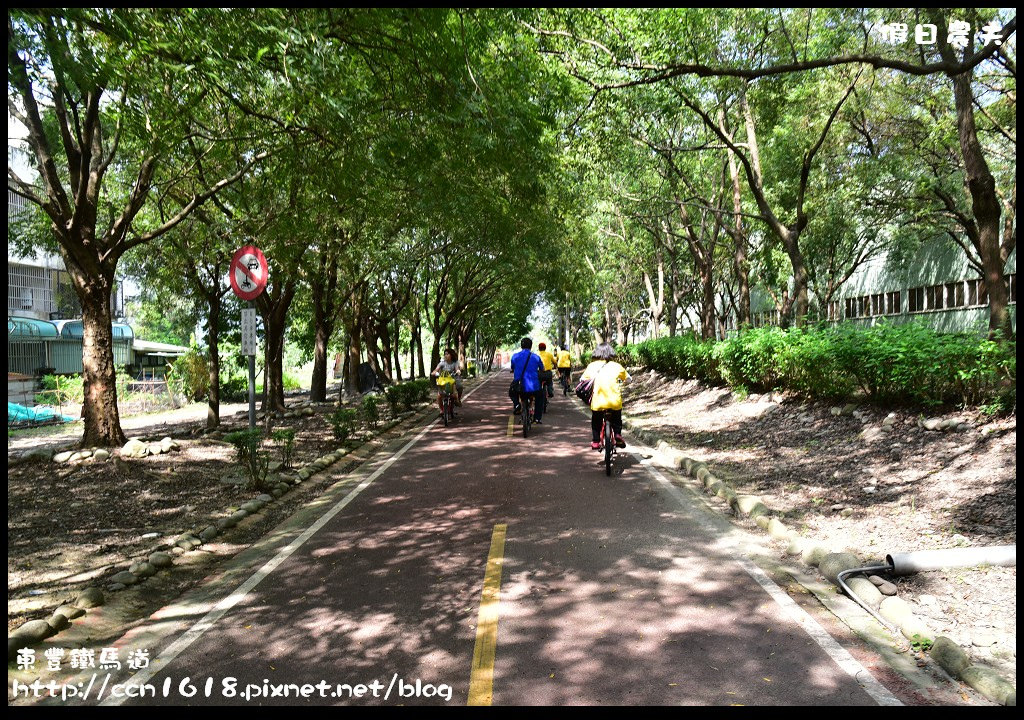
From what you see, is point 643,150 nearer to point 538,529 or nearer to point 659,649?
point 538,529

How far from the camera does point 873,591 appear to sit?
4598mm

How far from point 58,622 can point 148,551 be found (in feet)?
5.78

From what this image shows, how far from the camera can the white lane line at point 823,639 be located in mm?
3430

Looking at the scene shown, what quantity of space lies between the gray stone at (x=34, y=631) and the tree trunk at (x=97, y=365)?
22.1 ft

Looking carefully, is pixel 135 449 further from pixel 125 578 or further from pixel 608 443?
pixel 608 443

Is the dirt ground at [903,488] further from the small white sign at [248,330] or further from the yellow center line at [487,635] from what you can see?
the small white sign at [248,330]

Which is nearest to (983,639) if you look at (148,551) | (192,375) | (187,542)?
(187,542)

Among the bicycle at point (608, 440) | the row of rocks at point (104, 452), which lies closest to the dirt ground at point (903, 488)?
the bicycle at point (608, 440)

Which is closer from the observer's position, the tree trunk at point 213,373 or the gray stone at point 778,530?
the gray stone at point 778,530

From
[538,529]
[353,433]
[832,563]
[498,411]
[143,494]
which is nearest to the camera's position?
[832,563]

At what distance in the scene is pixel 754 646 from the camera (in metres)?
3.94

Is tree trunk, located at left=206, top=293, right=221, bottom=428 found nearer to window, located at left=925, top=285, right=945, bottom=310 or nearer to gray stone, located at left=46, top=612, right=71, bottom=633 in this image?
gray stone, located at left=46, top=612, right=71, bottom=633

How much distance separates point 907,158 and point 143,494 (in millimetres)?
20462

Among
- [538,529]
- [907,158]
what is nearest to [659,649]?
[538,529]
